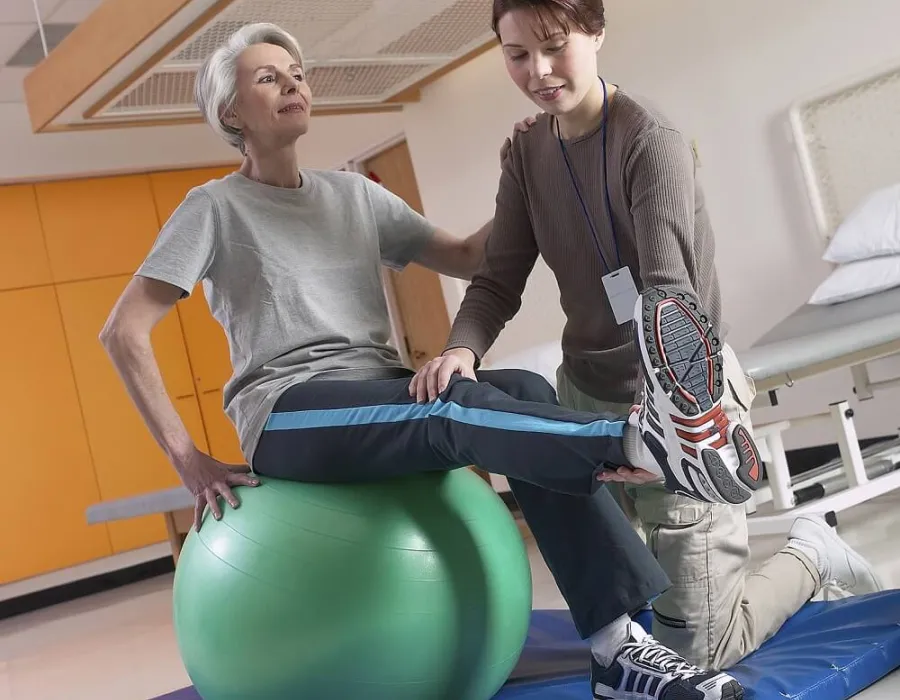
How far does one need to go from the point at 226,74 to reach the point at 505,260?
690 millimetres

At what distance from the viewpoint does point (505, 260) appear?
2088mm

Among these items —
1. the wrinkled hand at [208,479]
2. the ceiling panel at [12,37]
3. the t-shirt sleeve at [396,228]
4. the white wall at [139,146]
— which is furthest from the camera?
the white wall at [139,146]

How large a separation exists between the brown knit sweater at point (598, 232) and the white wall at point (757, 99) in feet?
7.14

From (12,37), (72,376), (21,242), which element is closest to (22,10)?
(12,37)

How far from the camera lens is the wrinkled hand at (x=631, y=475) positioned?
1.37 metres

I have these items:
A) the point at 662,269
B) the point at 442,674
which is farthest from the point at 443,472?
the point at 662,269

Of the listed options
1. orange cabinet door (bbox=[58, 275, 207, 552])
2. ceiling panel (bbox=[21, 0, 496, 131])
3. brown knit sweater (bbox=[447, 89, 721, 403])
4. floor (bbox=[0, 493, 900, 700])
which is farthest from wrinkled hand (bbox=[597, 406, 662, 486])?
orange cabinet door (bbox=[58, 275, 207, 552])

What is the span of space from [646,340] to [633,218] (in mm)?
498

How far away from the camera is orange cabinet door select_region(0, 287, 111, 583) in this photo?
601cm

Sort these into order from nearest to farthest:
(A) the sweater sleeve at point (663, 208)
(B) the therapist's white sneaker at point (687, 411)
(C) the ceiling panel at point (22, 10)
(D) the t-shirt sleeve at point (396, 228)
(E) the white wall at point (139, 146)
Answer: (B) the therapist's white sneaker at point (687, 411)
(A) the sweater sleeve at point (663, 208)
(D) the t-shirt sleeve at point (396, 228)
(C) the ceiling panel at point (22, 10)
(E) the white wall at point (139, 146)

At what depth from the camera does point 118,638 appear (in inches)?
173

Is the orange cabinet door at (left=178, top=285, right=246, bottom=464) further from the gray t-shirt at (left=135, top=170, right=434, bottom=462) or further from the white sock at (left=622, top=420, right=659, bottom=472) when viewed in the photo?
the white sock at (left=622, top=420, right=659, bottom=472)

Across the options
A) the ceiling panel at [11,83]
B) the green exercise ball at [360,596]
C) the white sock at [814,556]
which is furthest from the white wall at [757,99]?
the ceiling panel at [11,83]

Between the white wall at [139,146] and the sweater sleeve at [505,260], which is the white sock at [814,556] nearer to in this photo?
the sweater sleeve at [505,260]
